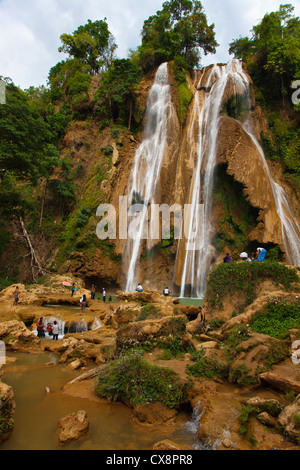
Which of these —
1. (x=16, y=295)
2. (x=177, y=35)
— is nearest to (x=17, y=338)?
(x=16, y=295)

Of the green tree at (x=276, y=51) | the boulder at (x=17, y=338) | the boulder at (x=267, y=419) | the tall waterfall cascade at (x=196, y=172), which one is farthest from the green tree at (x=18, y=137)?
the green tree at (x=276, y=51)

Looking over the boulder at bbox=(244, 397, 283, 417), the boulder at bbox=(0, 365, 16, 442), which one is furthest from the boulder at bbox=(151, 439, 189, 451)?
the boulder at bbox=(0, 365, 16, 442)

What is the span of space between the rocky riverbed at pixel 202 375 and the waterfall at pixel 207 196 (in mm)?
8841

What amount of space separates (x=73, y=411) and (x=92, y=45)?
144ft

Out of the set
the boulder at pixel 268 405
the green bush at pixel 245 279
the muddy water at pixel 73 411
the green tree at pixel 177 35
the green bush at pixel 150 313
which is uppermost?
the green tree at pixel 177 35

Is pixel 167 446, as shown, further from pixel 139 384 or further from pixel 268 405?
pixel 268 405

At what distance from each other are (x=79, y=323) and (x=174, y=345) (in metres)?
6.64

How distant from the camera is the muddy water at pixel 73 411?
4777 millimetres

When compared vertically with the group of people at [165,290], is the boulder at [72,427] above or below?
below

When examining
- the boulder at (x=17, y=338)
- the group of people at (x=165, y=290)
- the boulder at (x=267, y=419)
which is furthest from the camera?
the group of people at (x=165, y=290)

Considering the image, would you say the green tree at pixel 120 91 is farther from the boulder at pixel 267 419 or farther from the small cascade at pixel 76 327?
the boulder at pixel 267 419

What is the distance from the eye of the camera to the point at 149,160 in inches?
976

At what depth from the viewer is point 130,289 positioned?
20844 millimetres

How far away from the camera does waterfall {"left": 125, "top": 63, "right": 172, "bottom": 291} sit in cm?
2177
